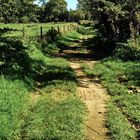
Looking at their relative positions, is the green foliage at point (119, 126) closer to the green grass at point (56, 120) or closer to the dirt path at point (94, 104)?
the dirt path at point (94, 104)

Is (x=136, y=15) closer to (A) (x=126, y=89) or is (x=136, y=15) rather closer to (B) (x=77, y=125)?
(A) (x=126, y=89)

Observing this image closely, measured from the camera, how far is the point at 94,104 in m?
12.5

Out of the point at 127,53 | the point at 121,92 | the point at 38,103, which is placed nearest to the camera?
the point at 38,103

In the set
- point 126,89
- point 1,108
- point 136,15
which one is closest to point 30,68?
point 126,89

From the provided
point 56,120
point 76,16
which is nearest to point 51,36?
point 56,120

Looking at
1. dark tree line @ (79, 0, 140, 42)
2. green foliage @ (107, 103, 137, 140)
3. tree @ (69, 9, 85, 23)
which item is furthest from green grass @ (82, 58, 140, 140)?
tree @ (69, 9, 85, 23)

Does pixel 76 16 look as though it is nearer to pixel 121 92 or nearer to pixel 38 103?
pixel 121 92

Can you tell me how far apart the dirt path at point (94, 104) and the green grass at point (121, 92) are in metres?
0.23

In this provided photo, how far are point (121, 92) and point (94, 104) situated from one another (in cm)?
177

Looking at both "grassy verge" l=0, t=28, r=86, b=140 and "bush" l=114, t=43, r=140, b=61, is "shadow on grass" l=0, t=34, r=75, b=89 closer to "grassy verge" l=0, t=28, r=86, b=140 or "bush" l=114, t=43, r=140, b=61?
"grassy verge" l=0, t=28, r=86, b=140

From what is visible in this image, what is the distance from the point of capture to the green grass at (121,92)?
1016 centimetres

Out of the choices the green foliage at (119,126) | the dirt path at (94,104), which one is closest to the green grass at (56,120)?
the dirt path at (94,104)

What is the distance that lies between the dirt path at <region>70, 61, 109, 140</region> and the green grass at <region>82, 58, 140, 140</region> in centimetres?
23

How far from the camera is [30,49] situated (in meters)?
21.6
